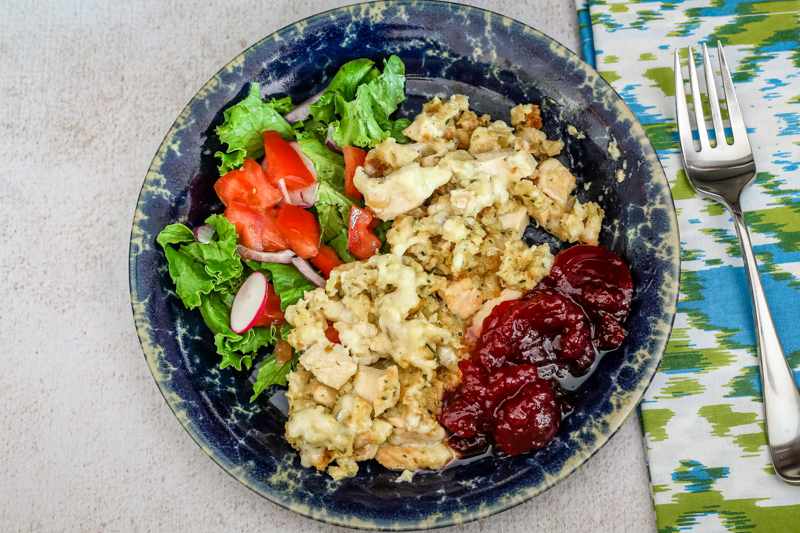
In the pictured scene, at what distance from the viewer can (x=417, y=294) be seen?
2.66 m

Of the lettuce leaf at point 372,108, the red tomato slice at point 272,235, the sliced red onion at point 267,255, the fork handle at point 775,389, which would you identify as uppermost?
the lettuce leaf at point 372,108

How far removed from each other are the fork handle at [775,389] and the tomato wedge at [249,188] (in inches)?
99.5

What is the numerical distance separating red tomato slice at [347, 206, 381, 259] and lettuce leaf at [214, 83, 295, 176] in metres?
0.65

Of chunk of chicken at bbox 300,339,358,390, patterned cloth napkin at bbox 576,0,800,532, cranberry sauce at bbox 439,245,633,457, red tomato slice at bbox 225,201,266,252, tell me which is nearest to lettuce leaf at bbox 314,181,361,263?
red tomato slice at bbox 225,201,266,252

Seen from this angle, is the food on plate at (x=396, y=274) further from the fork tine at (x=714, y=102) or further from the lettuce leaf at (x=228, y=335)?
the fork tine at (x=714, y=102)

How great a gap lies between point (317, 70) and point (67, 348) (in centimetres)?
224

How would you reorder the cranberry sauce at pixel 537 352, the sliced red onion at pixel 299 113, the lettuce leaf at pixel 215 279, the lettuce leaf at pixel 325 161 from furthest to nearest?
the sliced red onion at pixel 299 113, the lettuce leaf at pixel 325 161, the lettuce leaf at pixel 215 279, the cranberry sauce at pixel 537 352

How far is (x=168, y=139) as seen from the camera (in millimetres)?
2908

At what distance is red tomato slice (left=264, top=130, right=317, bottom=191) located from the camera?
286 centimetres

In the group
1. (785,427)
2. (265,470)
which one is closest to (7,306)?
(265,470)

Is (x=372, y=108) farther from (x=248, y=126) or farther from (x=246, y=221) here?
(x=246, y=221)

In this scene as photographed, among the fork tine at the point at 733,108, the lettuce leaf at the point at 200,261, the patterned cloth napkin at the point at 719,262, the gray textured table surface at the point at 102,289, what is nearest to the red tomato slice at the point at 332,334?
the lettuce leaf at the point at 200,261

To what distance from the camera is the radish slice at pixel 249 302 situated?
2.74 metres

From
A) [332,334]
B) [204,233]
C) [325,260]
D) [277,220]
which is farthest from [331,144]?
[332,334]
